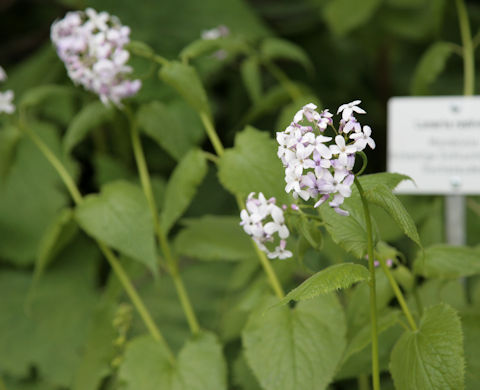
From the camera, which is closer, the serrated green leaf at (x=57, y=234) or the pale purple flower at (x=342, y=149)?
the pale purple flower at (x=342, y=149)

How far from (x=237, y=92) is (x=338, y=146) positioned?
1.29 metres

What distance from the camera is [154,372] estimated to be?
911 mm

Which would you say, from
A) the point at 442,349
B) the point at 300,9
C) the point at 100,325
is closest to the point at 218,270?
the point at 100,325

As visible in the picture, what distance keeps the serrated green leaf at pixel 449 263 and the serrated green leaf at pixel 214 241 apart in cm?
31

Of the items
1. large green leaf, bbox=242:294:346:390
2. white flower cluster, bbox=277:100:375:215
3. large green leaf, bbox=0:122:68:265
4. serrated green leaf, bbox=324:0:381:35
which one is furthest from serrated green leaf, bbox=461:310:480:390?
large green leaf, bbox=0:122:68:265

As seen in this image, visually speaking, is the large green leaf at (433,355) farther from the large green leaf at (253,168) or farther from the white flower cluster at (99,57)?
the white flower cluster at (99,57)

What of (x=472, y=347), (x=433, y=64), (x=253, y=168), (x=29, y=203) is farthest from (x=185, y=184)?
(x=29, y=203)

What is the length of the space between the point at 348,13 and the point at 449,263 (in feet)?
Result: 2.80

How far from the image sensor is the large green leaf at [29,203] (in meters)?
1.45

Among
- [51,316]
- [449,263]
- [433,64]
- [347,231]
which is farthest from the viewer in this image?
[51,316]

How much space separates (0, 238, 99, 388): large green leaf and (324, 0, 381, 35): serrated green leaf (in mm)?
883

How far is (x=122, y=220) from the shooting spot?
3.09ft

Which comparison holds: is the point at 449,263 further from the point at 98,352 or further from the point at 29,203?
the point at 29,203

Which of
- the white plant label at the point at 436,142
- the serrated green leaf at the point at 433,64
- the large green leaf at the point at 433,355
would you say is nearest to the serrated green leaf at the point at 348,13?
the serrated green leaf at the point at 433,64
